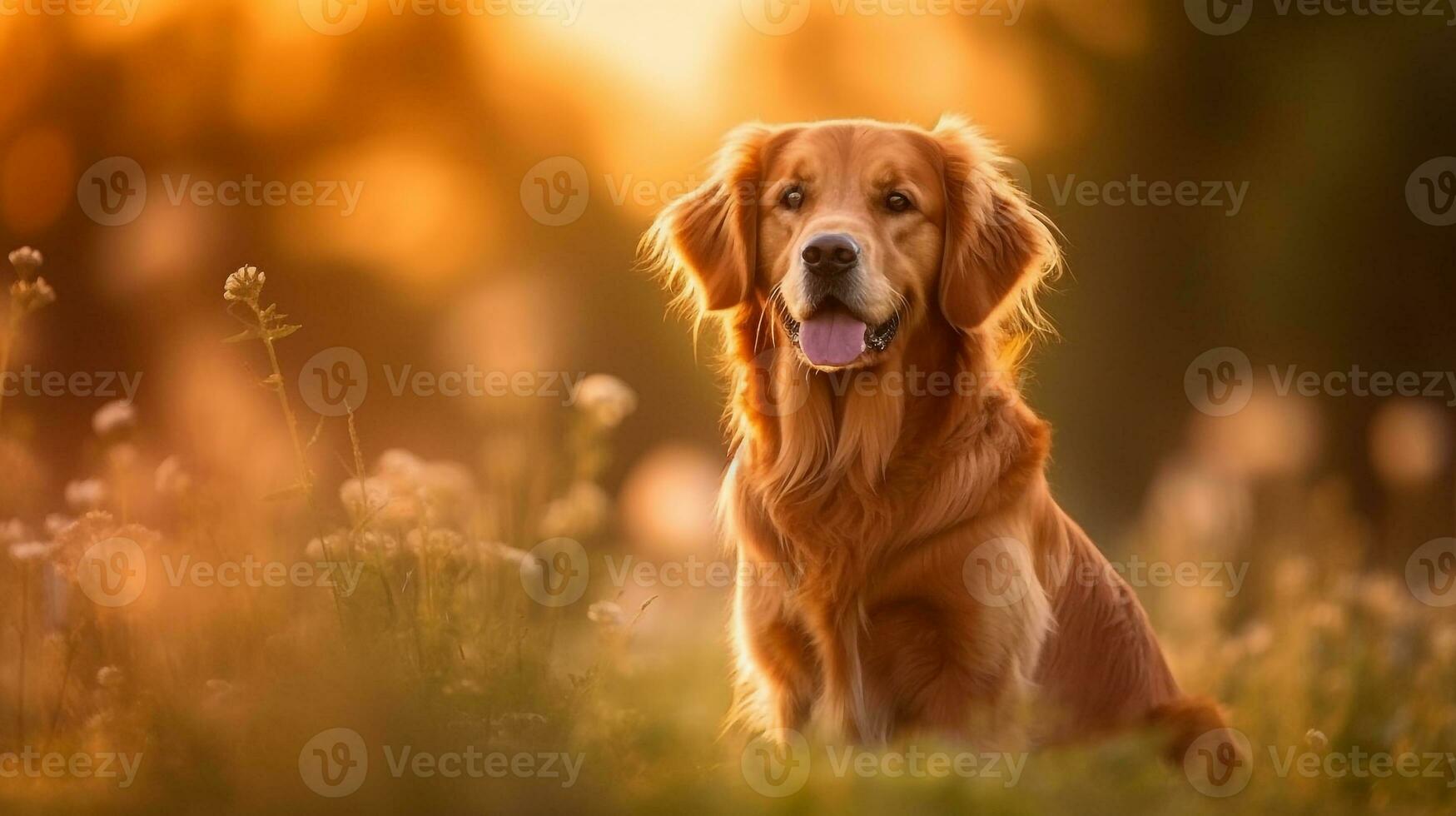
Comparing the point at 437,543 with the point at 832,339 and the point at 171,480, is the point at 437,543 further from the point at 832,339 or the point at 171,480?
the point at 832,339

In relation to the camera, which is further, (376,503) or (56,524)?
(56,524)

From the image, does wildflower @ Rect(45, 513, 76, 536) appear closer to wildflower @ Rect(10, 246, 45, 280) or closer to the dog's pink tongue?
wildflower @ Rect(10, 246, 45, 280)

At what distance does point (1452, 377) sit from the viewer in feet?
29.6

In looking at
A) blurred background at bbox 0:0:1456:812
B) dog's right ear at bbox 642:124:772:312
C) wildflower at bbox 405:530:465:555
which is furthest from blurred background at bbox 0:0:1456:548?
wildflower at bbox 405:530:465:555

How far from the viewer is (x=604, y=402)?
301 centimetres

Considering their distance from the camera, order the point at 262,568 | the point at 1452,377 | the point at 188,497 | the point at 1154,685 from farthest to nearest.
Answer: the point at 1452,377 → the point at 1154,685 → the point at 188,497 → the point at 262,568

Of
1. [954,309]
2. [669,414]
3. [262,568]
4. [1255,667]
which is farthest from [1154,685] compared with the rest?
[669,414]

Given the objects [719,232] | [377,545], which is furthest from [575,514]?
[719,232]

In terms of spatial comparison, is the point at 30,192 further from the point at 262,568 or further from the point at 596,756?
the point at 596,756

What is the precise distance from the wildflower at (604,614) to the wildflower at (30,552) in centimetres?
123

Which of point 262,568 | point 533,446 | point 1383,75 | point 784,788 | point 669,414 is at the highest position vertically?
point 1383,75

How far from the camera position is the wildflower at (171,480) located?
3098mm

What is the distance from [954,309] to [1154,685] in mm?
1170

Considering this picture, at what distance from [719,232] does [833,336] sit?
2.13 feet
